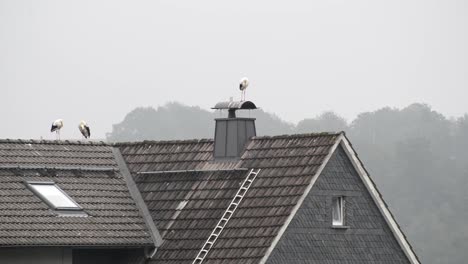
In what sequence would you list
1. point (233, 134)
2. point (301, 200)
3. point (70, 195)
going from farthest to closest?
1. point (233, 134)
2. point (70, 195)
3. point (301, 200)

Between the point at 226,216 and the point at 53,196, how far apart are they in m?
4.85

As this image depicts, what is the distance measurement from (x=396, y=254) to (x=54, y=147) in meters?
10.3

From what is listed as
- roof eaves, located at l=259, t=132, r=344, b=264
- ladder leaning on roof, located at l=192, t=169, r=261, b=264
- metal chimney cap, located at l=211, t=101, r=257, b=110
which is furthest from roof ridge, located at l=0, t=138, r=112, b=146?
roof eaves, located at l=259, t=132, r=344, b=264

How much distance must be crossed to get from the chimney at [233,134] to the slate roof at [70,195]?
9.48ft

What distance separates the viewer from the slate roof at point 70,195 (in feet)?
201

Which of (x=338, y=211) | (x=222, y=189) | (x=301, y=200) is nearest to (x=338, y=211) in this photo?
(x=338, y=211)

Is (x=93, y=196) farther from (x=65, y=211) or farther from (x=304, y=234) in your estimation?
(x=304, y=234)

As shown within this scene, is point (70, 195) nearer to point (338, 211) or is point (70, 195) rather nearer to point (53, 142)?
point (53, 142)

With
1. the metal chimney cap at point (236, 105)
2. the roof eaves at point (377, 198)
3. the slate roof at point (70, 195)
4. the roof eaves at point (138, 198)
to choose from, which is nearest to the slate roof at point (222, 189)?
the roof eaves at point (138, 198)

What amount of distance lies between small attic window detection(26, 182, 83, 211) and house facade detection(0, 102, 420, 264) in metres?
0.10

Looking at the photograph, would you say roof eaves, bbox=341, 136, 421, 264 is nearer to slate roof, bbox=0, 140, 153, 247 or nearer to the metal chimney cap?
the metal chimney cap

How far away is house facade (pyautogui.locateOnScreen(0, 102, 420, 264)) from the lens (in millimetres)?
60719

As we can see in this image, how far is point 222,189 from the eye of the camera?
63.2 metres

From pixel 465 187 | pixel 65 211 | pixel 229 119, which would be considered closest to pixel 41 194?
pixel 65 211
